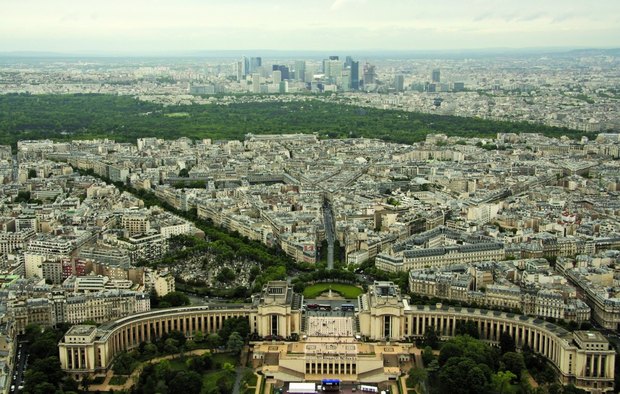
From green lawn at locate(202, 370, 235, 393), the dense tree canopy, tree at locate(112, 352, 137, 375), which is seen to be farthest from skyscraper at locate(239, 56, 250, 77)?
green lawn at locate(202, 370, 235, 393)

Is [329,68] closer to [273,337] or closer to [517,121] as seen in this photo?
[517,121]

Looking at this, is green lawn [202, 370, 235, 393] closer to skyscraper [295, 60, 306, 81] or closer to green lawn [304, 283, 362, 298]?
green lawn [304, 283, 362, 298]

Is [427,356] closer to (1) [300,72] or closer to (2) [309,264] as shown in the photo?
(2) [309,264]

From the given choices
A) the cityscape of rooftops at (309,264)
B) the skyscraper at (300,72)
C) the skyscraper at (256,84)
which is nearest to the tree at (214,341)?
the cityscape of rooftops at (309,264)

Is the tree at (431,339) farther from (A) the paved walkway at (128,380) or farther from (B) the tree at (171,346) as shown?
(B) the tree at (171,346)

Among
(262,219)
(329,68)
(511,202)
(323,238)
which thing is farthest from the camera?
(329,68)

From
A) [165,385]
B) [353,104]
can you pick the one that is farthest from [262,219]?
[353,104]
